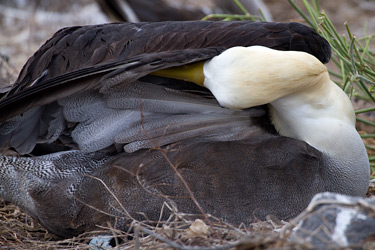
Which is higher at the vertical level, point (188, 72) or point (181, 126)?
point (188, 72)

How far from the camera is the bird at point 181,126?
3469mm

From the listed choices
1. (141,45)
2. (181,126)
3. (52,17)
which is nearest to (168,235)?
(181,126)

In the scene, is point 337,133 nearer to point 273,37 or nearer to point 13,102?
point 273,37

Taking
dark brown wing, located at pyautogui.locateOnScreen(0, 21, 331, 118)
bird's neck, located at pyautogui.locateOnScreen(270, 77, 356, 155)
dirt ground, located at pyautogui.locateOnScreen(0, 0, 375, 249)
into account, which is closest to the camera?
dark brown wing, located at pyautogui.locateOnScreen(0, 21, 331, 118)

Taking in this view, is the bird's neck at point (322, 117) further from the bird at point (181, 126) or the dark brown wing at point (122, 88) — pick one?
the dark brown wing at point (122, 88)

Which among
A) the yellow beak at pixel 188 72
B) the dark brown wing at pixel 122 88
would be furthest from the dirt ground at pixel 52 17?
the yellow beak at pixel 188 72

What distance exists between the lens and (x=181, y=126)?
3891 millimetres

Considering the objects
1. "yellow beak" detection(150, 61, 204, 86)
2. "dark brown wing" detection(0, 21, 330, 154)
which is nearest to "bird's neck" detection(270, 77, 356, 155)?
"dark brown wing" detection(0, 21, 330, 154)

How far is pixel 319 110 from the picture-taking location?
373 cm

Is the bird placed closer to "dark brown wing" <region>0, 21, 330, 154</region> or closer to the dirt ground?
"dark brown wing" <region>0, 21, 330, 154</region>

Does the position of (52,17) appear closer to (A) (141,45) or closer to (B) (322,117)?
(A) (141,45)

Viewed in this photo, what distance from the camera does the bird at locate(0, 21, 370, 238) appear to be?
3469 millimetres

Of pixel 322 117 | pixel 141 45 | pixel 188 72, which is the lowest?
pixel 322 117

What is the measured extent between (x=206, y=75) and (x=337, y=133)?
2.80 feet
